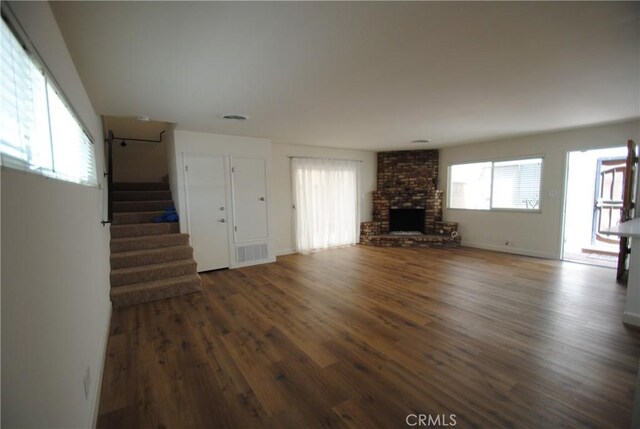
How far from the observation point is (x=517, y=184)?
552 centimetres

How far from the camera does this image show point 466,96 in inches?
113

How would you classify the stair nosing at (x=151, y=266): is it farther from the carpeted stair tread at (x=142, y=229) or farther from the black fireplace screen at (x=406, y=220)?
the black fireplace screen at (x=406, y=220)

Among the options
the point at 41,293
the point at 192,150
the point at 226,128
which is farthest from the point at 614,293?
the point at 192,150

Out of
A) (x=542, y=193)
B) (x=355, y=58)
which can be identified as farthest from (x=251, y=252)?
(x=542, y=193)

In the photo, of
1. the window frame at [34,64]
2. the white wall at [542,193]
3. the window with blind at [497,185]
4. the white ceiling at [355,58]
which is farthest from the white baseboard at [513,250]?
the window frame at [34,64]

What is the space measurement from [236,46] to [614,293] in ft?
16.2

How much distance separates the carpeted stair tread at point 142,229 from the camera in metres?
4.01

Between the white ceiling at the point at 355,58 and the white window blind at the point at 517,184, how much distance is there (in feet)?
6.13

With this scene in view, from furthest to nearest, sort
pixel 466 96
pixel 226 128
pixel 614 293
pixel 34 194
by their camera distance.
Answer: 1. pixel 226 128
2. pixel 614 293
3. pixel 466 96
4. pixel 34 194

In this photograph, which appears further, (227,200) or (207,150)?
(227,200)

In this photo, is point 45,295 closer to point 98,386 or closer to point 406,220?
point 98,386

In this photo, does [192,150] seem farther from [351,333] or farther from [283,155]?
[351,333]

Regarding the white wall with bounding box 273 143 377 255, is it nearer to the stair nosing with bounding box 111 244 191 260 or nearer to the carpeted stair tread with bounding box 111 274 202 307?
the stair nosing with bounding box 111 244 191 260

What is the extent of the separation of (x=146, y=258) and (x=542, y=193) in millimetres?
6776
